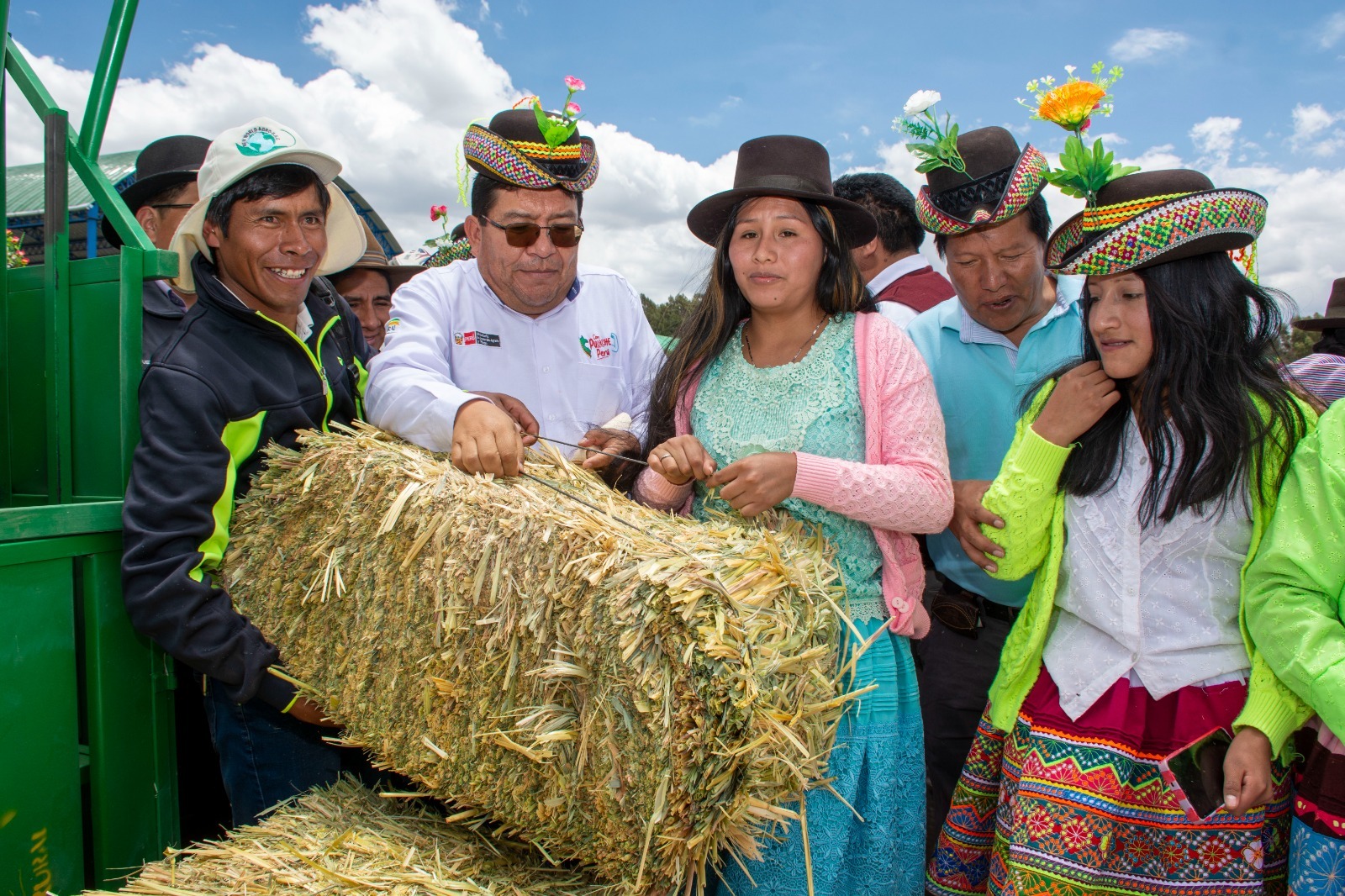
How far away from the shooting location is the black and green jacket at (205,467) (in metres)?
2.46

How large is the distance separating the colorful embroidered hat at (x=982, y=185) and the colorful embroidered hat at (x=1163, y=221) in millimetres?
947

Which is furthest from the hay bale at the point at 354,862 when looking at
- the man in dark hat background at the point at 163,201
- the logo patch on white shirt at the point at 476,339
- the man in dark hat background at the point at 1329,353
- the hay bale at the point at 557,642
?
the man in dark hat background at the point at 1329,353

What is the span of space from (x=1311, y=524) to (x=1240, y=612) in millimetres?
284

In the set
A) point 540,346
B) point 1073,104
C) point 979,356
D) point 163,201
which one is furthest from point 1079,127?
point 163,201

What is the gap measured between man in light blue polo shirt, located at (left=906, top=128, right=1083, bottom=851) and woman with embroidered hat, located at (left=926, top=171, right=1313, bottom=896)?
80cm

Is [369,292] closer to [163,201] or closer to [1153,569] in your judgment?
[163,201]

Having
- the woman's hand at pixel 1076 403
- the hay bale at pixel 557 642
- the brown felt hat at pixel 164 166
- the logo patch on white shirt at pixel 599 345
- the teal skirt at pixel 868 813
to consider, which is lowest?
the teal skirt at pixel 868 813

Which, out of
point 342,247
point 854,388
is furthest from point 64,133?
point 854,388

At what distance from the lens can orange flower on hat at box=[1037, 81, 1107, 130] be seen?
246cm

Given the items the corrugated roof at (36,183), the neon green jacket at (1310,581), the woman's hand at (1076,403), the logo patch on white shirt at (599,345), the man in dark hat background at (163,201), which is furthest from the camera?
the corrugated roof at (36,183)

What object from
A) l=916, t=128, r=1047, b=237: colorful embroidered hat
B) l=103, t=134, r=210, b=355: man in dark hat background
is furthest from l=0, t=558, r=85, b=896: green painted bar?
l=916, t=128, r=1047, b=237: colorful embroidered hat

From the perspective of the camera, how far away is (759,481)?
7.33 ft

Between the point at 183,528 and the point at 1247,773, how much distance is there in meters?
2.90

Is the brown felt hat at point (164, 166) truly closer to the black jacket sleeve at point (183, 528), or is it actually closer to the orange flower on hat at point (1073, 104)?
the black jacket sleeve at point (183, 528)
